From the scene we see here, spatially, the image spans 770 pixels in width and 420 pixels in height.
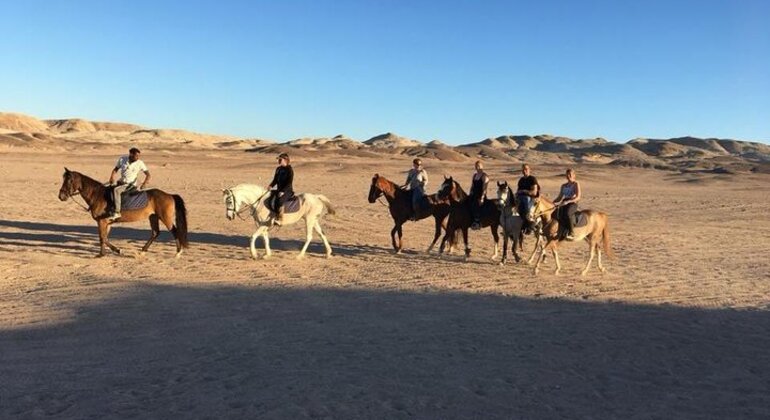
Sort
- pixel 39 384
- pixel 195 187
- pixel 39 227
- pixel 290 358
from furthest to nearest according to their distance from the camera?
pixel 195 187, pixel 39 227, pixel 290 358, pixel 39 384

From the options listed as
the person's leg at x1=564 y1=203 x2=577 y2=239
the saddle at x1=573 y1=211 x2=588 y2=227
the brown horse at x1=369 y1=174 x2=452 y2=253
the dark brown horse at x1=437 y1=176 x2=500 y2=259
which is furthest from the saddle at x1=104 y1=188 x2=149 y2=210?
the saddle at x1=573 y1=211 x2=588 y2=227

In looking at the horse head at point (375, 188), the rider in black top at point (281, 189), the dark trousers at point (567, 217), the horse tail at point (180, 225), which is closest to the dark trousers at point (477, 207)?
the dark trousers at point (567, 217)

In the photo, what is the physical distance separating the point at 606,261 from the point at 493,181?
27.1 m

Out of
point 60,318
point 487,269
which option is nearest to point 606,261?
point 487,269

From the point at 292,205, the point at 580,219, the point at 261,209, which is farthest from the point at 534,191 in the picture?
the point at 261,209

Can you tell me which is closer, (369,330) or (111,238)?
(369,330)

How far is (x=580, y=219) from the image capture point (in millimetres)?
13578

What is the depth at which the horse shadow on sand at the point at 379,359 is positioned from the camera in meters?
6.17

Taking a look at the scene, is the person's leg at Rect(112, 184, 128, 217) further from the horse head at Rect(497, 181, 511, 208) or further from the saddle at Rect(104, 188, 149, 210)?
the horse head at Rect(497, 181, 511, 208)

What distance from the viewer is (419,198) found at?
16141mm

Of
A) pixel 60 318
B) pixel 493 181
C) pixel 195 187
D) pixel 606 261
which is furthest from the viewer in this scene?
pixel 493 181

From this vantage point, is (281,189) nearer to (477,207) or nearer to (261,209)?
(261,209)

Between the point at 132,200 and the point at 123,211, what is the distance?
31 centimetres

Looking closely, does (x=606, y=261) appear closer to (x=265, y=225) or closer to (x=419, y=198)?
(x=419, y=198)
